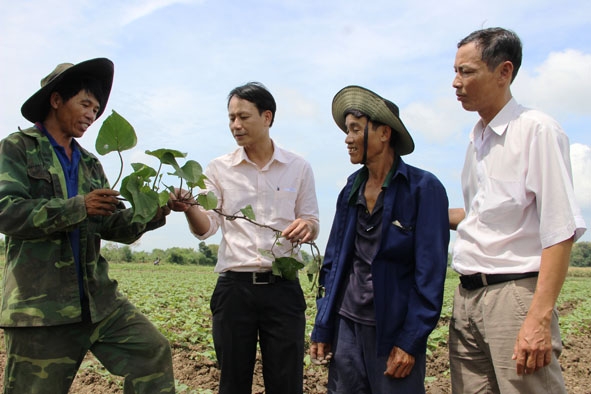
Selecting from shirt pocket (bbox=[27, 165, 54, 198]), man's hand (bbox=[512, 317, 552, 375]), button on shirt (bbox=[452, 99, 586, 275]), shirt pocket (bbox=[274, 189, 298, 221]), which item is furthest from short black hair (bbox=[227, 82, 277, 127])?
man's hand (bbox=[512, 317, 552, 375])

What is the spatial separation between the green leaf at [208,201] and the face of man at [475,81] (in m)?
1.36

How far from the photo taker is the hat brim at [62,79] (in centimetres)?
287

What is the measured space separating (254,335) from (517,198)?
1.74 metres

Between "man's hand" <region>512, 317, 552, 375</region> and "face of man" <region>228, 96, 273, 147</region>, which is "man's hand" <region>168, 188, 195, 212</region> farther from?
"man's hand" <region>512, 317, 552, 375</region>

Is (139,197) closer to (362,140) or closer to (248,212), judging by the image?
(248,212)

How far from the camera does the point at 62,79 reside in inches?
115

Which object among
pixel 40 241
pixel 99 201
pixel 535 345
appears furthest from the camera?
pixel 40 241

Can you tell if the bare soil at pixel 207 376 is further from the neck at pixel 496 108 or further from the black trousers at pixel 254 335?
the neck at pixel 496 108

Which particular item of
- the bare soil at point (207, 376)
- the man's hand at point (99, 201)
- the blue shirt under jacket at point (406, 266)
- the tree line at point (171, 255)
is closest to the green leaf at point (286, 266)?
the blue shirt under jacket at point (406, 266)

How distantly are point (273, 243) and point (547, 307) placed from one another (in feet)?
5.29

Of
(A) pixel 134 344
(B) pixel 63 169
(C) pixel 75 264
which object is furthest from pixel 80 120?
(A) pixel 134 344

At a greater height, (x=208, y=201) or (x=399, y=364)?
(x=208, y=201)

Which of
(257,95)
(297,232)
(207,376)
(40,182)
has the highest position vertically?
(257,95)

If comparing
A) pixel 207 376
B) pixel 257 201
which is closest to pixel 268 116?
pixel 257 201
